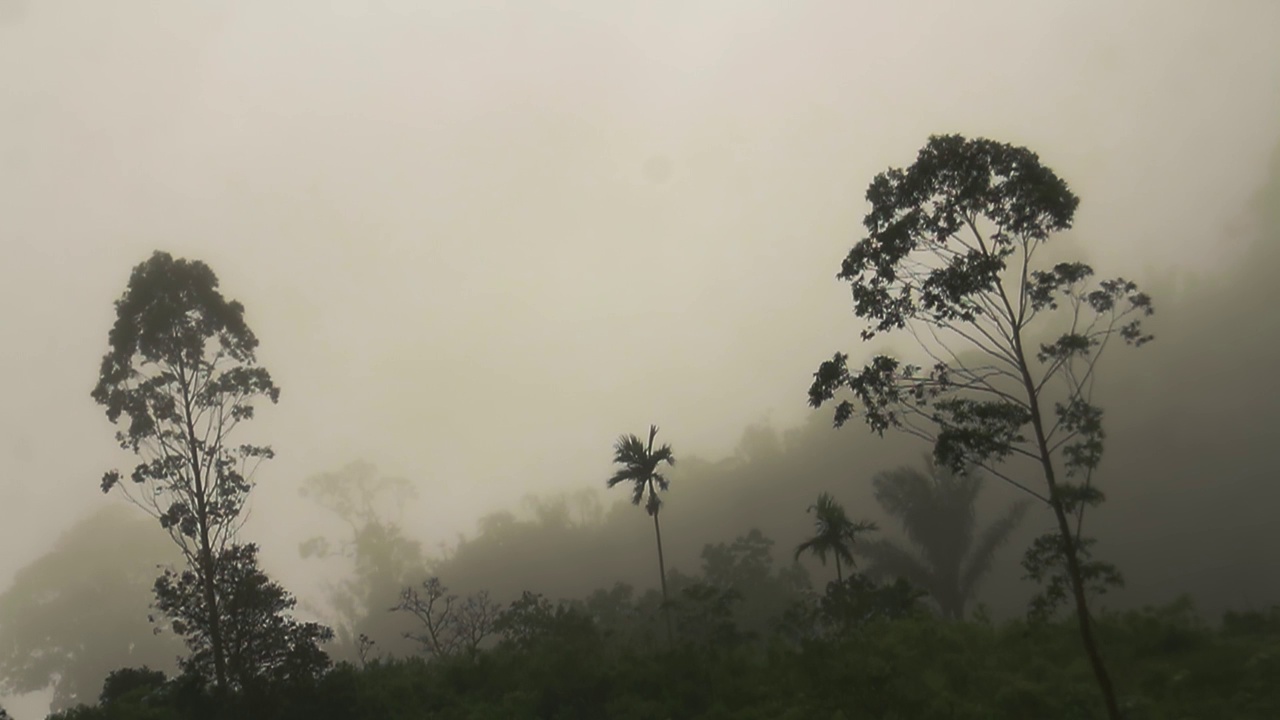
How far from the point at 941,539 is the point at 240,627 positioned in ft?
117

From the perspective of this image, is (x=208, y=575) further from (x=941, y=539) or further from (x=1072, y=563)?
(x=941, y=539)

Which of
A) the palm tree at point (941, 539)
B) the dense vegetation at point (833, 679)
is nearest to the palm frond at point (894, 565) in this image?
the palm tree at point (941, 539)

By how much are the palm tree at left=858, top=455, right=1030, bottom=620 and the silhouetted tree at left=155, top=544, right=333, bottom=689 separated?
98.5ft

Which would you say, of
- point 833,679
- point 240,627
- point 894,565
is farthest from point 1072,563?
point 894,565

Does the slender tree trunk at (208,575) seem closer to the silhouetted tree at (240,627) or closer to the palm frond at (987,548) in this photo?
the silhouetted tree at (240,627)

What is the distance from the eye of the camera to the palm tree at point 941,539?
46.6m

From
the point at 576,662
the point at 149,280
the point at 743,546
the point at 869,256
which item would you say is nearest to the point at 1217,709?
the point at 869,256

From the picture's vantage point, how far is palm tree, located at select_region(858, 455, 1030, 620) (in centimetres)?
4656

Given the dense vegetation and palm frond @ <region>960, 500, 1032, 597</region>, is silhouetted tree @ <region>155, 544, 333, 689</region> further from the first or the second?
palm frond @ <region>960, 500, 1032, 597</region>

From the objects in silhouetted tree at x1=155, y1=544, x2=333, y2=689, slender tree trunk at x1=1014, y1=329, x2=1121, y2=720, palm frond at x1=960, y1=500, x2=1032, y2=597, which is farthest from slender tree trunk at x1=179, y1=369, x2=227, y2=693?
palm frond at x1=960, y1=500, x2=1032, y2=597

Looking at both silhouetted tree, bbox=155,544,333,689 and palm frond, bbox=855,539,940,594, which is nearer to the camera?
silhouetted tree, bbox=155,544,333,689

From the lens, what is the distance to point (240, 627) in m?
26.5

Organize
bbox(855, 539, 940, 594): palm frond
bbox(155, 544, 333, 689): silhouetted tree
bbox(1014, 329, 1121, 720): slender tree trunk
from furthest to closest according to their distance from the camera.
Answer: bbox(855, 539, 940, 594): palm frond → bbox(155, 544, 333, 689): silhouetted tree → bbox(1014, 329, 1121, 720): slender tree trunk

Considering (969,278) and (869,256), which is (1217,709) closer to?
(969,278)
